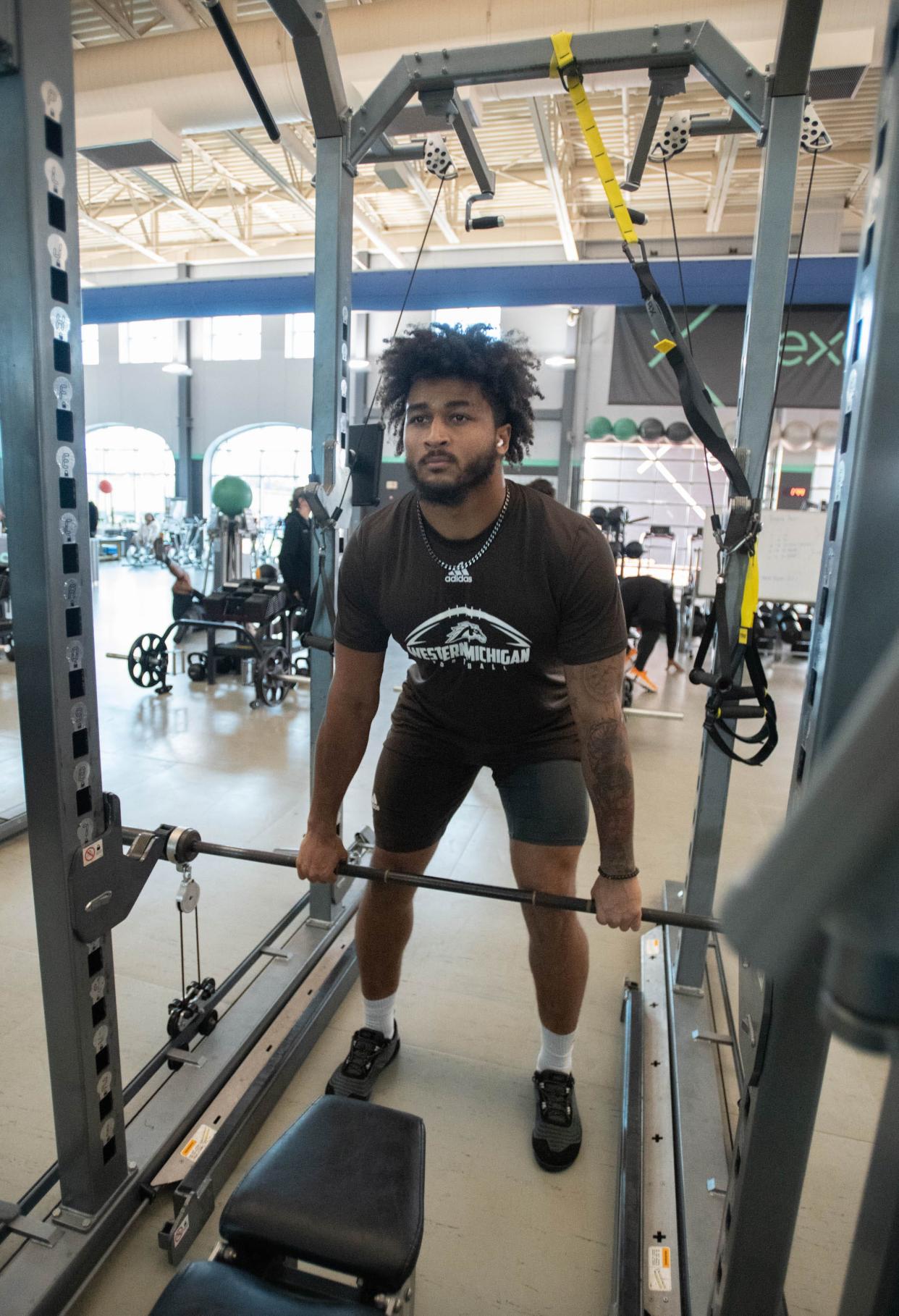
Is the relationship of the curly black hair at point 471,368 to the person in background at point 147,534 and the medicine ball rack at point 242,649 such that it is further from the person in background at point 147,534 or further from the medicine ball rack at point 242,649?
the person in background at point 147,534

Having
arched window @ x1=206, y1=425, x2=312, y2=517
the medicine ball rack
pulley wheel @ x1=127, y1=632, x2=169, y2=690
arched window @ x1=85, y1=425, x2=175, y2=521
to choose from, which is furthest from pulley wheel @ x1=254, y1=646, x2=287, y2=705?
arched window @ x1=85, y1=425, x2=175, y2=521

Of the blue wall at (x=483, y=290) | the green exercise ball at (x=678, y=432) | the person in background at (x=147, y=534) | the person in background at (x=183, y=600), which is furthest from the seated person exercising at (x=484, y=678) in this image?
the person in background at (x=147, y=534)

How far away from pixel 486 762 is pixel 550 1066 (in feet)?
2.47

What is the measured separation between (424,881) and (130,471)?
58.4 feet

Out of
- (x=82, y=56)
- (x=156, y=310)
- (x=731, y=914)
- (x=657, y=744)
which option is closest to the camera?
(x=731, y=914)

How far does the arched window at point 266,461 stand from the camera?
15961 mm

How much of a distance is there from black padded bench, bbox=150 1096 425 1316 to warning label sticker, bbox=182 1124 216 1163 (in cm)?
64

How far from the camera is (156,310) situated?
771 centimetres

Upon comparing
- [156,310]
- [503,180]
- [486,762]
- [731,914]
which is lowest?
[486,762]

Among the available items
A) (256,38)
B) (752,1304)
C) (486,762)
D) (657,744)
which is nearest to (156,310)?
(256,38)

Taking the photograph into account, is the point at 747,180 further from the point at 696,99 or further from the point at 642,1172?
the point at 642,1172

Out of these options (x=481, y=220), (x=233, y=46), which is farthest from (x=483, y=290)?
(x=233, y=46)

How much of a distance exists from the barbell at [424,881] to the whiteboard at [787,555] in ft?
20.3

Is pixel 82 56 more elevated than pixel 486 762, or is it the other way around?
pixel 82 56
